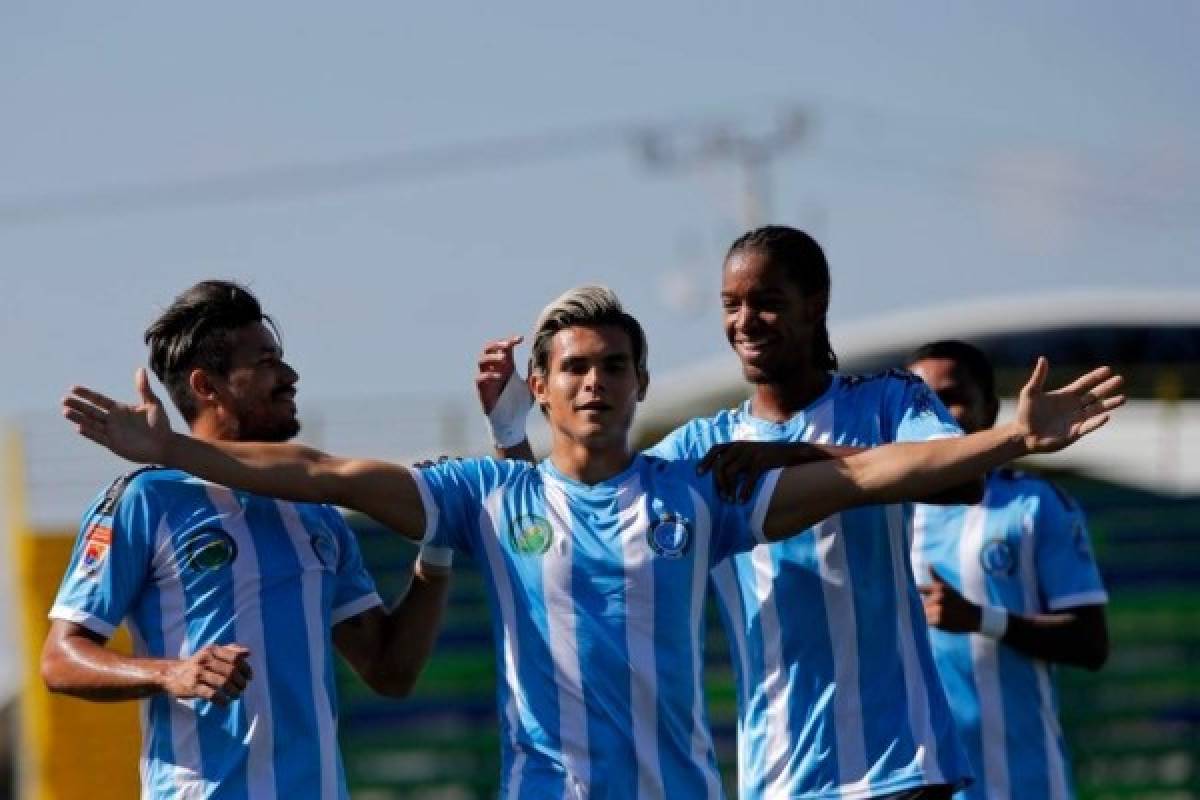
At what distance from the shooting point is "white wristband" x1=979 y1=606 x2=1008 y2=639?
279 inches

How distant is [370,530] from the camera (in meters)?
14.8

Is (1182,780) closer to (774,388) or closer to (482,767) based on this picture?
(482,767)

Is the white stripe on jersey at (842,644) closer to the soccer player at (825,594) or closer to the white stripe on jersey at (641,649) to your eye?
the soccer player at (825,594)

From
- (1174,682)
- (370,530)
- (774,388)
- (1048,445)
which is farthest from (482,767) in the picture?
(1048,445)

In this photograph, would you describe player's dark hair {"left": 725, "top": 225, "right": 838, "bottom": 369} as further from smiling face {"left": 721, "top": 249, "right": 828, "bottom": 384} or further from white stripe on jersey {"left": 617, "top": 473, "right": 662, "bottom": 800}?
white stripe on jersey {"left": 617, "top": 473, "right": 662, "bottom": 800}

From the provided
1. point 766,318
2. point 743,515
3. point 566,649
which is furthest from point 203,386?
point 766,318

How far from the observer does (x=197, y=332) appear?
18.6 ft

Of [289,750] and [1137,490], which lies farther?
[1137,490]

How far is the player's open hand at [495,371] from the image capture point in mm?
5949

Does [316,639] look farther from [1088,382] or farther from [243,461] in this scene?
[1088,382]

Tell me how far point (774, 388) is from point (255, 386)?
1.39 metres

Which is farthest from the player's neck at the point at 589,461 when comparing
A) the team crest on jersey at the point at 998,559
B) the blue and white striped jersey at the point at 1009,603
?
the team crest on jersey at the point at 998,559

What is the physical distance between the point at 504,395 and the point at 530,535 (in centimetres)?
60

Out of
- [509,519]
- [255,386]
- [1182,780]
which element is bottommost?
[1182,780]
